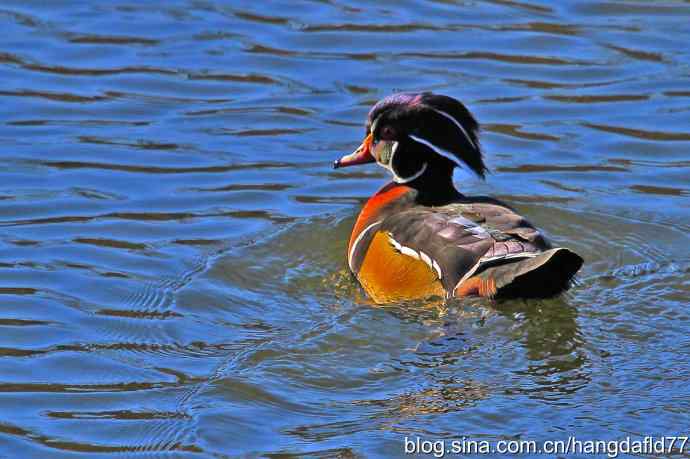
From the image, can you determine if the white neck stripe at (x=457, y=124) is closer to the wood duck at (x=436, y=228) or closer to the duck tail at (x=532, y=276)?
the wood duck at (x=436, y=228)

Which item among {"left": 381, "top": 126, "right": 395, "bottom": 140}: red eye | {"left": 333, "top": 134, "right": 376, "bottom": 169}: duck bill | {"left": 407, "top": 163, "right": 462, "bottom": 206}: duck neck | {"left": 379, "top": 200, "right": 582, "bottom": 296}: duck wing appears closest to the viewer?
{"left": 379, "top": 200, "right": 582, "bottom": 296}: duck wing

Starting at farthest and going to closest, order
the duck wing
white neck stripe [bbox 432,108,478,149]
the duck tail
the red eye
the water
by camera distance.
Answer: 1. the red eye
2. white neck stripe [bbox 432,108,478,149]
3. the duck wing
4. the duck tail
5. the water

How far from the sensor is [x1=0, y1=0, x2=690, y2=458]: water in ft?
25.2

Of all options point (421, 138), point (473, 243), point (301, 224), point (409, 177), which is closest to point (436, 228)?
point (473, 243)

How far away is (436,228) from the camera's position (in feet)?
31.4

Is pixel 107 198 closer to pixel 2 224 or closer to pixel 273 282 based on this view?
pixel 2 224

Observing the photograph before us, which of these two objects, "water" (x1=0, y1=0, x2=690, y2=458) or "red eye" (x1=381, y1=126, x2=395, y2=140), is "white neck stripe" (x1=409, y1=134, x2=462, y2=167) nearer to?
"red eye" (x1=381, y1=126, x2=395, y2=140)

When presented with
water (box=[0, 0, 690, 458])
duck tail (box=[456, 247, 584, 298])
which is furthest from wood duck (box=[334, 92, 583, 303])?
water (box=[0, 0, 690, 458])

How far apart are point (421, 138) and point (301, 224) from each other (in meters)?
1.36

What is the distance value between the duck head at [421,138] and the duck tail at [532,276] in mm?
1331

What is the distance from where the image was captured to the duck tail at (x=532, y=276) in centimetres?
866

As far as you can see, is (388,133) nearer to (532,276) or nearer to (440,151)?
(440,151)

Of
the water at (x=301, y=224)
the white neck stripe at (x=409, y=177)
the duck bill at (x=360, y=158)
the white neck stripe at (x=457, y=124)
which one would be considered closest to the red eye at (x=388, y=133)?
the duck bill at (x=360, y=158)

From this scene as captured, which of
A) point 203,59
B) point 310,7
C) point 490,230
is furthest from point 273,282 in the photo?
point 310,7
